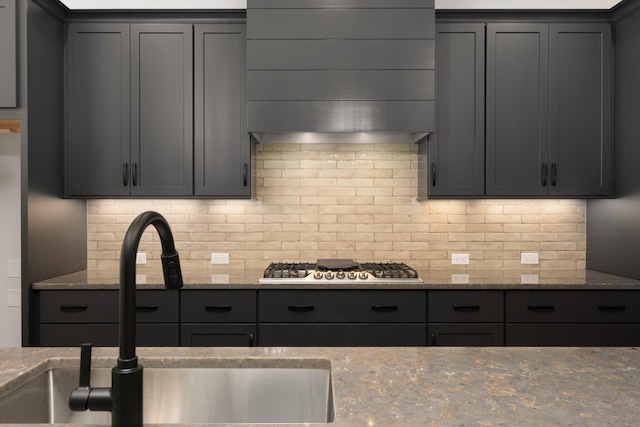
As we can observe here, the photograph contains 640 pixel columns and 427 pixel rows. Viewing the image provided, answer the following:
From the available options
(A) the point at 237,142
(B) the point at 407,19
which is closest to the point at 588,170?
(B) the point at 407,19

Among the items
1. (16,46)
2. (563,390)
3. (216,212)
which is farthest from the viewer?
(216,212)

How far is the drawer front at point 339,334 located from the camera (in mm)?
2770

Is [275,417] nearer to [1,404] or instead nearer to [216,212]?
[1,404]

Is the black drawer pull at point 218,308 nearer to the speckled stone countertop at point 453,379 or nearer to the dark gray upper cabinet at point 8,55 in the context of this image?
the speckled stone countertop at point 453,379

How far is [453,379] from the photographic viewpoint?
116 centimetres

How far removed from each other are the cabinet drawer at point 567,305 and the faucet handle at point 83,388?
254 cm

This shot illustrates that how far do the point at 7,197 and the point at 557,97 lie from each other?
3.88 m

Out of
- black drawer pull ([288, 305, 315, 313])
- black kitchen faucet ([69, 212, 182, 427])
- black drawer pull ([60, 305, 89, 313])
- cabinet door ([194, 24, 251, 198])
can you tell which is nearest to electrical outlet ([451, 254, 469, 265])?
black drawer pull ([288, 305, 315, 313])

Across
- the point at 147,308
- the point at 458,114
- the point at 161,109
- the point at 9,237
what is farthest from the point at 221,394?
the point at 9,237

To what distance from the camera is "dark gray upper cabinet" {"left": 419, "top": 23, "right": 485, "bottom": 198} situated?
10.1 ft

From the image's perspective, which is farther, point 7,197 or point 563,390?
point 7,197

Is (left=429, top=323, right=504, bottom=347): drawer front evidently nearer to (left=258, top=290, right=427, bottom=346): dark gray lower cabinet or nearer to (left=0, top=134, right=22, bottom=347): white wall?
(left=258, top=290, right=427, bottom=346): dark gray lower cabinet

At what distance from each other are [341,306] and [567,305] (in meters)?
1.40

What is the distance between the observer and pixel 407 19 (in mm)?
2902
